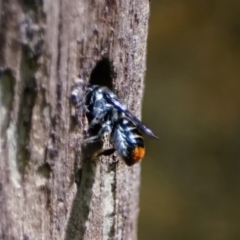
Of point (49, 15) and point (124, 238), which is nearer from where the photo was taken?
point (49, 15)

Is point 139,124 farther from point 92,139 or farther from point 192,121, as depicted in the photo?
point 192,121

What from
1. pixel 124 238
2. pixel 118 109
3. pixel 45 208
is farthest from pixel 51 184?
pixel 124 238

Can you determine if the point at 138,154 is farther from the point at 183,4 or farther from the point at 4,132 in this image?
the point at 183,4

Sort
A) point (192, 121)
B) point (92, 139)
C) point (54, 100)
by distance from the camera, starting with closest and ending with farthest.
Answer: point (54, 100), point (92, 139), point (192, 121)

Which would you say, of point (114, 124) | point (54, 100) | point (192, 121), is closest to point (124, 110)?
point (114, 124)

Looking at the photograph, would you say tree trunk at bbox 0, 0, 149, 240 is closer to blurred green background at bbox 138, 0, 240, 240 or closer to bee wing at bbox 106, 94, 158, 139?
bee wing at bbox 106, 94, 158, 139

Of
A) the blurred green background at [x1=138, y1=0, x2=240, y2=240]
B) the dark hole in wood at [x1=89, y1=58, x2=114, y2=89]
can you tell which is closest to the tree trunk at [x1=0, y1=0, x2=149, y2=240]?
the dark hole in wood at [x1=89, y1=58, x2=114, y2=89]

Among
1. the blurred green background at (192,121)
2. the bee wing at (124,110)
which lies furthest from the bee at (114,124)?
the blurred green background at (192,121)

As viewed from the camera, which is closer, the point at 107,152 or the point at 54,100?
the point at 54,100
